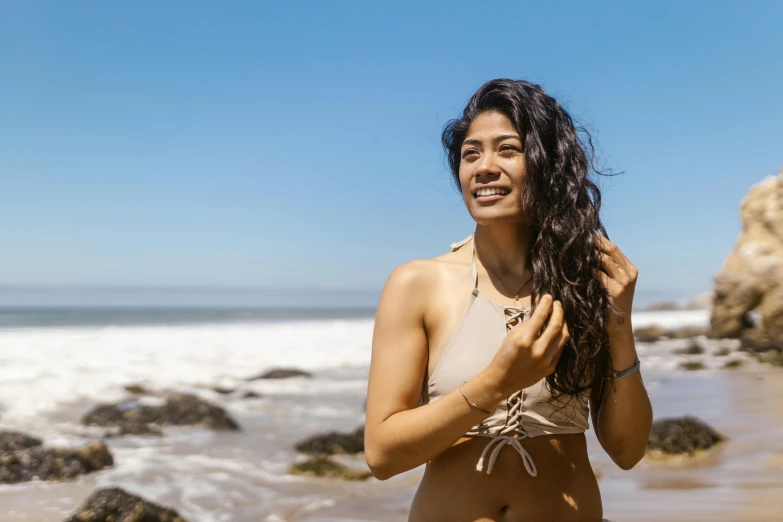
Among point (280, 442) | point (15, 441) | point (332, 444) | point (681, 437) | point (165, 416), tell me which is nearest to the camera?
point (681, 437)

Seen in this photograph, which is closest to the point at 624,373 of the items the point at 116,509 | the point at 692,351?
the point at 116,509

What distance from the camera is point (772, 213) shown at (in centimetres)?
2178

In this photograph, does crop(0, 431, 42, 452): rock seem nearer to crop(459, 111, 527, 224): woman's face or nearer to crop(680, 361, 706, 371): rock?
crop(459, 111, 527, 224): woman's face

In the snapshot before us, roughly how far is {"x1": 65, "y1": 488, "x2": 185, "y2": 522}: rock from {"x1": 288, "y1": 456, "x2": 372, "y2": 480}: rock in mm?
2039

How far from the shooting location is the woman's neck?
240cm

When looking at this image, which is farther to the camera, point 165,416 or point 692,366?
point 692,366

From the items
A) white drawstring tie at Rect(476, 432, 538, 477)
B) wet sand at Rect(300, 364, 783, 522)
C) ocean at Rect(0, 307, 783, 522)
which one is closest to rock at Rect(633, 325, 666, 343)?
ocean at Rect(0, 307, 783, 522)

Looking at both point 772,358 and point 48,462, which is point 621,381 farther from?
point 772,358

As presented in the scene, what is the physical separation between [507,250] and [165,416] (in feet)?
29.4

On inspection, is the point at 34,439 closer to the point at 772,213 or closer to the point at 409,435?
the point at 409,435

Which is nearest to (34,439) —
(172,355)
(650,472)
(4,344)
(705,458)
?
(650,472)

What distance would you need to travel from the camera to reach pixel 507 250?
2410 mm

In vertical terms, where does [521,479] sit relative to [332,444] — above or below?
above

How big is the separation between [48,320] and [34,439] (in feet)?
129
